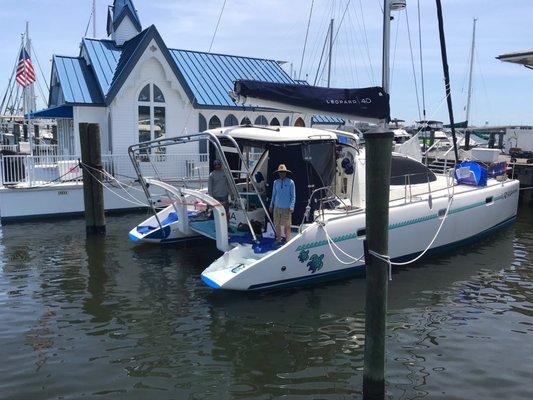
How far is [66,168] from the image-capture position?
16.8m

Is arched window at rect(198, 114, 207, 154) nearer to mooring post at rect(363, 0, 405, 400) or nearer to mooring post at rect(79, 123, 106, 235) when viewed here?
mooring post at rect(79, 123, 106, 235)

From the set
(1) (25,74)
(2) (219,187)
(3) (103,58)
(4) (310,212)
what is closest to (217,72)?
(3) (103,58)

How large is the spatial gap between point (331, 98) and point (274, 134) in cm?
263

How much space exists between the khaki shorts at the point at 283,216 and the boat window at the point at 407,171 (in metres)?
3.99

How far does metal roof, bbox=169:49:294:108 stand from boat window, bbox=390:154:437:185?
956cm

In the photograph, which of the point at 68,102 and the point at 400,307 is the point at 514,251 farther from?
the point at 68,102

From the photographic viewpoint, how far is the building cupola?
20953 mm

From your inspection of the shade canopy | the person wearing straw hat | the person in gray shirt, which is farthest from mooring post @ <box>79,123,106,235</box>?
the person wearing straw hat

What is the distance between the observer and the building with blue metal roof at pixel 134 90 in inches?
727

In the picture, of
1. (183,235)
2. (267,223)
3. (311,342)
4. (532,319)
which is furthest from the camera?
(183,235)

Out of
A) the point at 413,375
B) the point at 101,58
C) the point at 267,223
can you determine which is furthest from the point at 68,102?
the point at 413,375

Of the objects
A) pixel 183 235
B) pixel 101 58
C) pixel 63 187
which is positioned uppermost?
pixel 101 58

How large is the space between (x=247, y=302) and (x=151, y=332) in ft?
6.12

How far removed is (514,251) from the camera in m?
12.8
